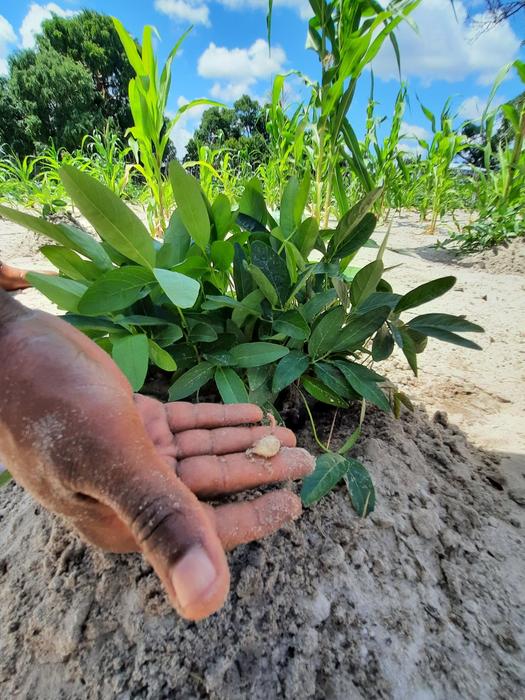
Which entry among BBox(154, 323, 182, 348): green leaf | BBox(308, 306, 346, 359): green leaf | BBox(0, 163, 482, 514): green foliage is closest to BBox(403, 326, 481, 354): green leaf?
BBox(0, 163, 482, 514): green foliage

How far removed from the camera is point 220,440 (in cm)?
85

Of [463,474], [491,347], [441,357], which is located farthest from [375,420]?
[491,347]

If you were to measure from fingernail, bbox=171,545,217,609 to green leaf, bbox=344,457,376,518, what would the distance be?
1.47 feet

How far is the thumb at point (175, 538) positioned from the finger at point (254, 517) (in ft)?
0.52

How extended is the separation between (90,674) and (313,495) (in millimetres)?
471

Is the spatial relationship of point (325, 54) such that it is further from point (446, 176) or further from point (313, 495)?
point (446, 176)

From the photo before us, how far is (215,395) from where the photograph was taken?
112cm

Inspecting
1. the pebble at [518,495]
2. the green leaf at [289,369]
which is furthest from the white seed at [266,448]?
the pebble at [518,495]

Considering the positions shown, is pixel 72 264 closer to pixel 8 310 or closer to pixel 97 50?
pixel 8 310

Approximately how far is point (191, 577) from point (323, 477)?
42cm

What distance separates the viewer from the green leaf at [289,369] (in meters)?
0.93

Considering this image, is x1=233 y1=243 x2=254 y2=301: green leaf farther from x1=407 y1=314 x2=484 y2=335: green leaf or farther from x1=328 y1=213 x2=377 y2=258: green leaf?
x1=407 y1=314 x2=484 y2=335: green leaf

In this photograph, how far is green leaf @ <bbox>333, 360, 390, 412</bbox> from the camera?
962 millimetres

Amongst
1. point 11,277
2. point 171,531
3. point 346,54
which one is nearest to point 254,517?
point 171,531
